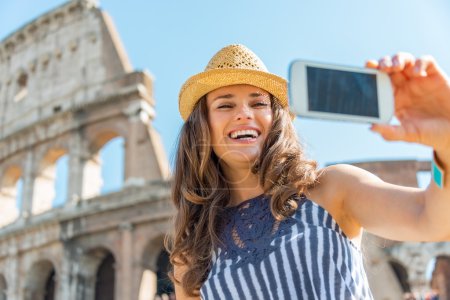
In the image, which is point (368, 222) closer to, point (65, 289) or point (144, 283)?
point (144, 283)

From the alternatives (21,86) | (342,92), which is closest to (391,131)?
(342,92)

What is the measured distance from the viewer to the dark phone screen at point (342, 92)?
1507mm

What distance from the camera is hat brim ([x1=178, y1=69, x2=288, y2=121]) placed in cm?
244

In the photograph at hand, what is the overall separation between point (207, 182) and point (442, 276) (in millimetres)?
18610

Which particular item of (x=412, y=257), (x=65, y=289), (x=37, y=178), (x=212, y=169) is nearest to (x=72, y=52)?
(x=37, y=178)

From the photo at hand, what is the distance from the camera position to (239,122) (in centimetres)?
235

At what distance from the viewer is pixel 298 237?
2041 millimetres

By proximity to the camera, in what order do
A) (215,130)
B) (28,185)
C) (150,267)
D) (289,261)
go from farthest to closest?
1. (28,185)
2. (150,267)
3. (215,130)
4. (289,261)

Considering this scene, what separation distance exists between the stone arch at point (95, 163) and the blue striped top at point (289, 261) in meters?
16.8

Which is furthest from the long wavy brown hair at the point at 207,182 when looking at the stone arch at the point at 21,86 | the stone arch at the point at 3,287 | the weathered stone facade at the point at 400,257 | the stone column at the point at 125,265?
the stone arch at the point at 21,86

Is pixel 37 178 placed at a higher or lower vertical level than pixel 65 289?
higher

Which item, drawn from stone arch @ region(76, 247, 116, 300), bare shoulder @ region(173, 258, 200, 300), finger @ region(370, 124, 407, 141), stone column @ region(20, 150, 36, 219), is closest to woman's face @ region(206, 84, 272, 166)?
bare shoulder @ region(173, 258, 200, 300)

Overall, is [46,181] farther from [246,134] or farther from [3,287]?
[246,134]

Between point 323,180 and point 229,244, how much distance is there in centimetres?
42
